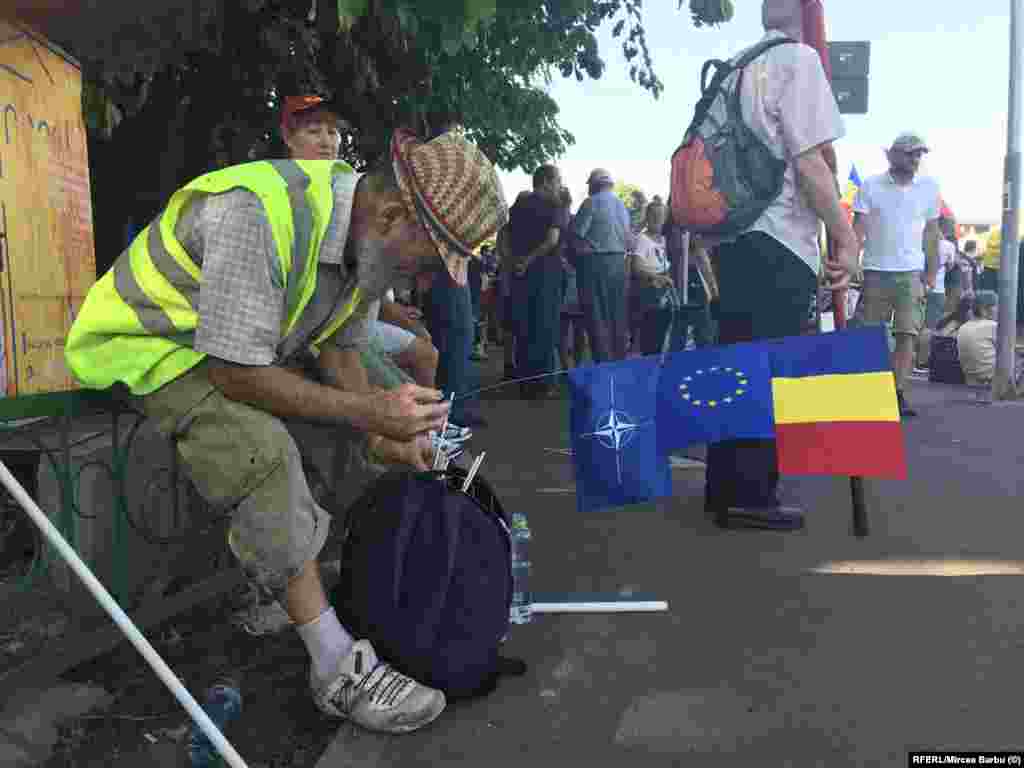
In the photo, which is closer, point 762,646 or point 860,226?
point 762,646

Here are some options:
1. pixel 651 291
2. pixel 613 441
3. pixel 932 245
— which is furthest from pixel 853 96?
pixel 613 441

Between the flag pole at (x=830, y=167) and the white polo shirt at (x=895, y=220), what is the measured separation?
307cm

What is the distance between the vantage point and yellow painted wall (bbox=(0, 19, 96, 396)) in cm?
308

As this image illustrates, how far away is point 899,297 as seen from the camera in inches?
276

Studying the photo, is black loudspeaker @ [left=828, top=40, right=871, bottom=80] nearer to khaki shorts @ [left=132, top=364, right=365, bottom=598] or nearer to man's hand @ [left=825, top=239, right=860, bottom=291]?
man's hand @ [left=825, top=239, right=860, bottom=291]

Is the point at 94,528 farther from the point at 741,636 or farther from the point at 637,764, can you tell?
the point at 741,636

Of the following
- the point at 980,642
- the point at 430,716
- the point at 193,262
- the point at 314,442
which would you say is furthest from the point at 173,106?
the point at 980,642

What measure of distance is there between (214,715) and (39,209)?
1.86 meters

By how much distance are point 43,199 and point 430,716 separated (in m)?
2.20

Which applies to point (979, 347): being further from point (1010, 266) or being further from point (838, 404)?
point (838, 404)

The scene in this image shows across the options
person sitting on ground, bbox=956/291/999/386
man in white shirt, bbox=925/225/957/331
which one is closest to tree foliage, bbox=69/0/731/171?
person sitting on ground, bbox=956/291/999/386

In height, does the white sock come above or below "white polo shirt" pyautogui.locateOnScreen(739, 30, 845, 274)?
below

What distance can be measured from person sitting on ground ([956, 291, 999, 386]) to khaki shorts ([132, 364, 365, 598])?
838cm

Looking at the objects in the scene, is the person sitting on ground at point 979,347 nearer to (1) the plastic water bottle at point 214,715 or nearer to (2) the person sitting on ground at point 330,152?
(2) the person sitting on ground at point 330,152
